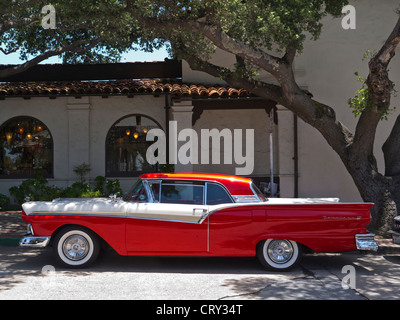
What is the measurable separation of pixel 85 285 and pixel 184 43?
21.3ft

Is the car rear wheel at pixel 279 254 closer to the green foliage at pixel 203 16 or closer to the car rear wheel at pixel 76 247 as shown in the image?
the car rear wheel at pixel 76 247

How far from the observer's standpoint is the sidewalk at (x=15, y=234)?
772 centimetres

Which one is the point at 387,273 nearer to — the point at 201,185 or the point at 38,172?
the point at 201,185

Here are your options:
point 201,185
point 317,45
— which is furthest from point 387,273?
point 317,45

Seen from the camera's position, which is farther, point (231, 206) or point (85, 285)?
point (231, 206)

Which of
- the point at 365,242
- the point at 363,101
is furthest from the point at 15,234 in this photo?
the point at 363,101

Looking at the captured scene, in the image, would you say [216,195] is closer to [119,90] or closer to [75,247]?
[75,247]

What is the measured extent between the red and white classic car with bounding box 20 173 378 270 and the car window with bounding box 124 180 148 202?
4.9 inches

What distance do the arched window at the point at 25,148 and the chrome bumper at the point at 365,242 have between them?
10167 millimetres

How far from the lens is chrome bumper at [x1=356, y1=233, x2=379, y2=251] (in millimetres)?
6055

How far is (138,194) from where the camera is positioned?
21.3 ft

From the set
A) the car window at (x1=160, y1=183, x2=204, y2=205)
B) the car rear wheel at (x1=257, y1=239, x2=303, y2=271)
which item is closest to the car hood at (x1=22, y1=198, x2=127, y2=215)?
the car window at (x1=160, y1=183, x2=204, y2=205)

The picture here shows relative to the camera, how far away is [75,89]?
12.1m

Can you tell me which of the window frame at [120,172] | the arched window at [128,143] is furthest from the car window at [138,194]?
the arched window at [128,143]
